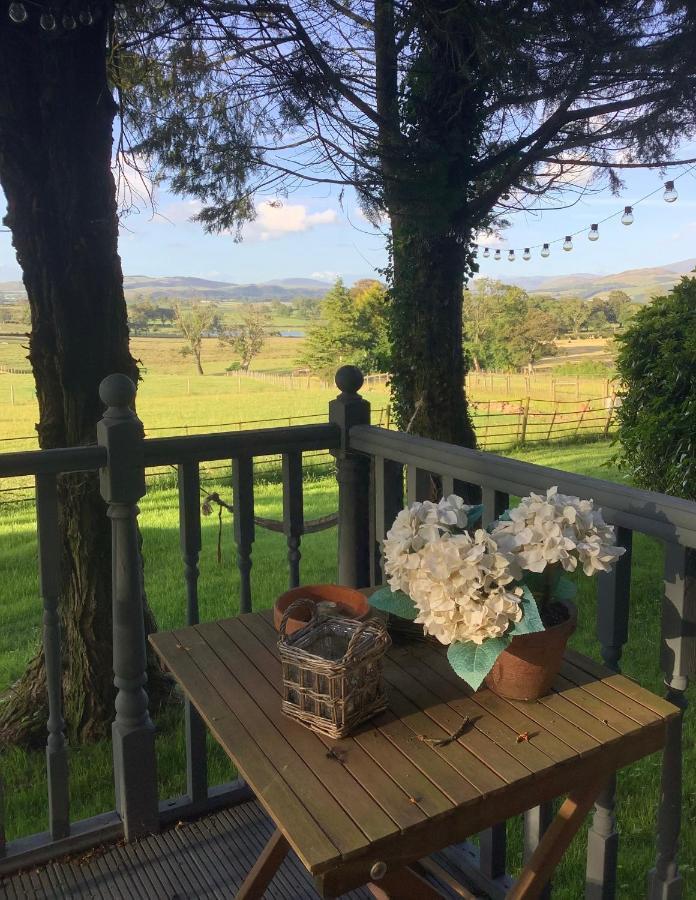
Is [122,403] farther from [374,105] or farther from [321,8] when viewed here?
[374,105]

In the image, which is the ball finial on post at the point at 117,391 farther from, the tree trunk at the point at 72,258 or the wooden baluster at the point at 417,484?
the tree trunk at the point at 72,258

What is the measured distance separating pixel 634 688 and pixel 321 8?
11.3 feet

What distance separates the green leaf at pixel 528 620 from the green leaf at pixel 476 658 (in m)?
0.03

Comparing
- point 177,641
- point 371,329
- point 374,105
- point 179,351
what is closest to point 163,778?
point 177,641

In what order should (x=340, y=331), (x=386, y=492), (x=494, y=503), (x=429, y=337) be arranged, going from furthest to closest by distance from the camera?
(x=340, y=331) → (x=429, y=337) → (x=386, y=492) → (x=494, y=503)

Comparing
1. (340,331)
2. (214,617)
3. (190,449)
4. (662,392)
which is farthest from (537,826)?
(340,331)

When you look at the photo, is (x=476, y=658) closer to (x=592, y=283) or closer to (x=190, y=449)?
(x=190, y=449)

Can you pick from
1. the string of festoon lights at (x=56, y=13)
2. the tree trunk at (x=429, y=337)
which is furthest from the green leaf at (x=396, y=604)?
the tree trunk at (x=429, y=337)

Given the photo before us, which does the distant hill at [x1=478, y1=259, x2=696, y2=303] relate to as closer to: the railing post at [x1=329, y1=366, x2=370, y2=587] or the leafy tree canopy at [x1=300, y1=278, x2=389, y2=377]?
the leafy tree canopy at [x1=300, y1=278, x2=389, y2=377]

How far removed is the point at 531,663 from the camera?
111 cm

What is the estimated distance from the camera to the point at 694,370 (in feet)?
15.0

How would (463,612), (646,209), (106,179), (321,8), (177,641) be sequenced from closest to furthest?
(463,612)
(177,641)
(106,179)
(321,8)
(646,209)

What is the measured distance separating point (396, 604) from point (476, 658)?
0.17 metres

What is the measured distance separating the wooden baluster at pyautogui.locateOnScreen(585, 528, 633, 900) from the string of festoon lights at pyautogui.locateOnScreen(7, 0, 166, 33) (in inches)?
84.4
